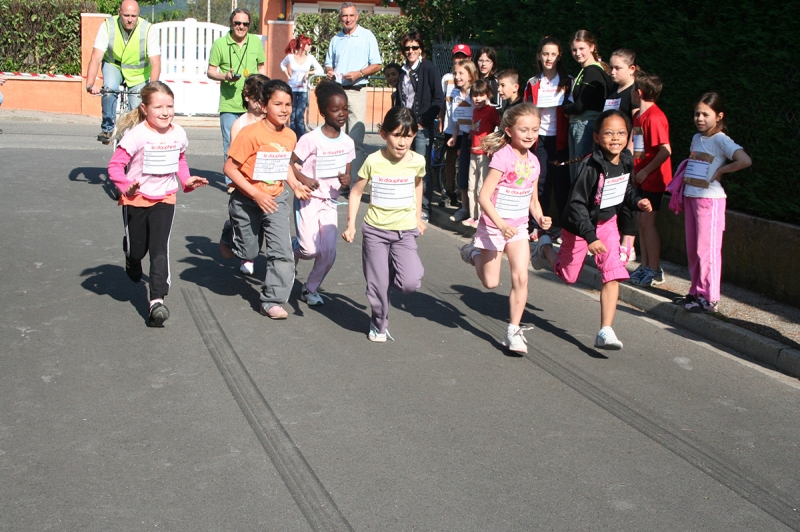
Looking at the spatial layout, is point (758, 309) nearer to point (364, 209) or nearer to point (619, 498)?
point (619, 498)

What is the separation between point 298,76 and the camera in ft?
49.5

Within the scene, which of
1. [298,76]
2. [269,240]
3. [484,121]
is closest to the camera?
[269,240]

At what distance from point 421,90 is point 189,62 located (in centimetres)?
1387

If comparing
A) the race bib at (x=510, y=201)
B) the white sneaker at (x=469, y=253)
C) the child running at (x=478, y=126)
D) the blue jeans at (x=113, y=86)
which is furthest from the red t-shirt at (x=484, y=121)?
the blue jeans at (x=113, y=86)

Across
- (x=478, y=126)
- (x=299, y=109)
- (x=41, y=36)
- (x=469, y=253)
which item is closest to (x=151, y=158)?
(x=469, y=253)

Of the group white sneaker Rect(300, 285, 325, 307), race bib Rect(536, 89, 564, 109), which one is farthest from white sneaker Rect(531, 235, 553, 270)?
race bib Rect(536, 89, 564, 109)

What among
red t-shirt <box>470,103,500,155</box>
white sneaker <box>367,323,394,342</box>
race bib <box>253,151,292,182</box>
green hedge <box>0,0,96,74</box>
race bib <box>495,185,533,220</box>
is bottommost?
white sneaker <box>367,323,394,342</box>

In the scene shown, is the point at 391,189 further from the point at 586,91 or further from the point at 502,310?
the point at 586,91

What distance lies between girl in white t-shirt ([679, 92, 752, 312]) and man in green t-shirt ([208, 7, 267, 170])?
6059mm

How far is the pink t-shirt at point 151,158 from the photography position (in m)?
6.75

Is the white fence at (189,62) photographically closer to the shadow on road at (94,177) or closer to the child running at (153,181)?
the shadow on road at (94,177)

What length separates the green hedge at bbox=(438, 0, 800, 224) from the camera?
26.7 feet

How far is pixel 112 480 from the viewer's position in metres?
4.37

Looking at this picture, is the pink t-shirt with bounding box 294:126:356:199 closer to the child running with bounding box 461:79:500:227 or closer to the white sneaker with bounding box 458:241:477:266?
the white sneaker with bounding box 458:241:477:266
